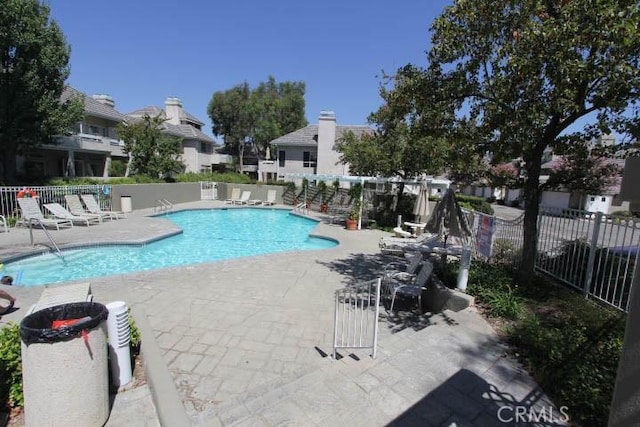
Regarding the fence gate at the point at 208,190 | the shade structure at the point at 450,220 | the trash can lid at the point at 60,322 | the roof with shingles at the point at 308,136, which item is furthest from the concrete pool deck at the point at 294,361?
the roof with shingles at the point at 308,136

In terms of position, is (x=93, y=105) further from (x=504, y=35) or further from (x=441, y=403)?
(x=441, y=403)

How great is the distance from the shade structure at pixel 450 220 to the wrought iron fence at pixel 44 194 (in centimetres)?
1359

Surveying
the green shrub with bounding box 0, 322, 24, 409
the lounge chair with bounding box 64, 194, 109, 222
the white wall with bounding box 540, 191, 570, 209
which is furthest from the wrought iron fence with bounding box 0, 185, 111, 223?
the white wall with bounding box 540, 191, 570, 209

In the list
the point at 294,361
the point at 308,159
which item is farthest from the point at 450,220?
the point at 308,159

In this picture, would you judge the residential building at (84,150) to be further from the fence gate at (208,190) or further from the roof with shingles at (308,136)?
the roof with shingles at (308,136)

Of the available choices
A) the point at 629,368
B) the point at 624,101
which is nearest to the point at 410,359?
the point at 629,368

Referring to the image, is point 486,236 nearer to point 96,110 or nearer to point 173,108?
point 96,110

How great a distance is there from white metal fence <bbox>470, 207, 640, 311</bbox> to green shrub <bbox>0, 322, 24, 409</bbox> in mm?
8086

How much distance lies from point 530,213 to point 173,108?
39.6 metres

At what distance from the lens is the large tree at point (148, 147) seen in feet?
74.9

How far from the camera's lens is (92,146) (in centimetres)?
2469

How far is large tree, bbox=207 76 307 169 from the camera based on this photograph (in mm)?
45344

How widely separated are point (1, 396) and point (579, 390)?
565 cm

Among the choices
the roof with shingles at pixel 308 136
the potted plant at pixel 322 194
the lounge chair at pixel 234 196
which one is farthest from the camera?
the roof with shingles at pixel 308 136
